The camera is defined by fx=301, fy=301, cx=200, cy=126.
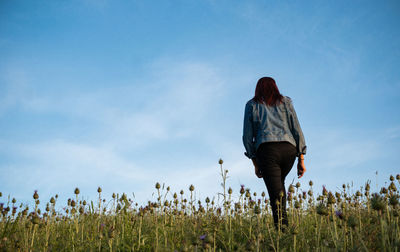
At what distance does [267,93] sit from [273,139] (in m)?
0.82

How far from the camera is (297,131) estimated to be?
4.21 m

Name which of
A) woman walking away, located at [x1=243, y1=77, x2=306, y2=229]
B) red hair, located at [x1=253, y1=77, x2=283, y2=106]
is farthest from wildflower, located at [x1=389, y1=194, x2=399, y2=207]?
red hair, located at [x1=253, y1=77, x2=283, y2=106]

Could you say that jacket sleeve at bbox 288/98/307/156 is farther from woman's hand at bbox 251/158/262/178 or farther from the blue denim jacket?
woman's hand at bbox 251/158/262/178

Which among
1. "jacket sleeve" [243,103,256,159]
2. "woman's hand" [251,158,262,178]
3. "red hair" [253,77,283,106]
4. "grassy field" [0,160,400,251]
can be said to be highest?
"red hair" [253,77,283,106]

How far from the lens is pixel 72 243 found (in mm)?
3217

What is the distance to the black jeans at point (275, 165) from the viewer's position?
383 cm

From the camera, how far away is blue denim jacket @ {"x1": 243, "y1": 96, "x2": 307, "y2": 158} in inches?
158

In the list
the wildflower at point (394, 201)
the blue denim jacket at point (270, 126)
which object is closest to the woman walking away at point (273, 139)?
the blue denim jacket at point (270, 126)

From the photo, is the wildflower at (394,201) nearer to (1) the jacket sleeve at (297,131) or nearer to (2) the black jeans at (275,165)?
(2) the black jeans at (275,165)

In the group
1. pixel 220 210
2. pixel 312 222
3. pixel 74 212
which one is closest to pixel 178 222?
pixel 220 210

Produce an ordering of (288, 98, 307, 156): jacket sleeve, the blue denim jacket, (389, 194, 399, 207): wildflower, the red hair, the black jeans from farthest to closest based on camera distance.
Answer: the red hair < (288, 98, 307, 156): jacket sleeve < the blue denim jacket < the black jeans < (389, 194, 399, 207): wildflower

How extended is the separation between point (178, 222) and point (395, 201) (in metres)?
2.82

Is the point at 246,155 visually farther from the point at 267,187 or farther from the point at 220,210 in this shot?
the point at 220,210

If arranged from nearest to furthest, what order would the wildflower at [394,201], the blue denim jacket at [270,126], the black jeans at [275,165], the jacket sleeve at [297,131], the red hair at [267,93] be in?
1. the wildflower at [394,201]
2. the black jeans at [275,165]
3. the blue denim jacket at [270,126]
4. the jacket sleeve at [297,131]
5. the red hair at [267,93]
